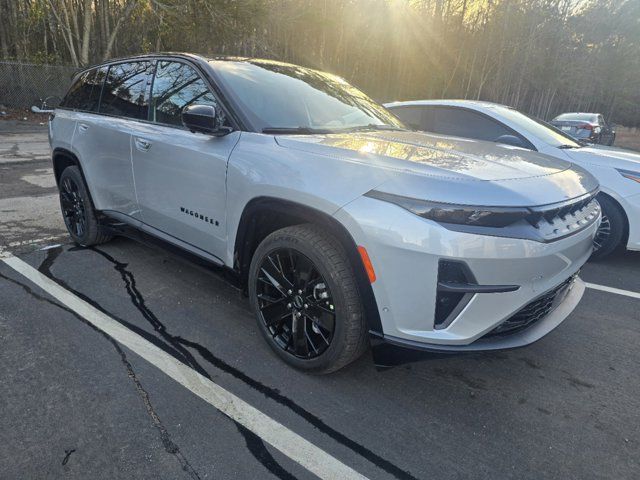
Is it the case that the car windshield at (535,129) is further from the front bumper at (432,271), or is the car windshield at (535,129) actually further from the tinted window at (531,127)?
the front bumper at (432,271)

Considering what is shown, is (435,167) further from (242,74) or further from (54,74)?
(54,74)

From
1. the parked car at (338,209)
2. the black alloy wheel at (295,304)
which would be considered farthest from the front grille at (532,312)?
the black alloy wheel at (295,304)

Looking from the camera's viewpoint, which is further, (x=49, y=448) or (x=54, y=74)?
(x=54, y=74)

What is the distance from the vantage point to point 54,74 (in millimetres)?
18125

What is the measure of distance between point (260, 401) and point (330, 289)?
2.34ft

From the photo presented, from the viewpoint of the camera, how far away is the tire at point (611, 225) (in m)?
4.50

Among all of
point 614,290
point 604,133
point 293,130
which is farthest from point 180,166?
point 604,133

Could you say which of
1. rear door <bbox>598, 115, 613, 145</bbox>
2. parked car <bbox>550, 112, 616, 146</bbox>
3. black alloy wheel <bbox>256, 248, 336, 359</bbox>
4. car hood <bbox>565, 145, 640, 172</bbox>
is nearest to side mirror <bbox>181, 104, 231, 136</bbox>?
black alloy wheel <bbox>256, 248, 336, 359</bbox>

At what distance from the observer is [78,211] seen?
14.3 ft

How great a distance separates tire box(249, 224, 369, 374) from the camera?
2.26 m

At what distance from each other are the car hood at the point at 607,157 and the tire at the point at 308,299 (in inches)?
142

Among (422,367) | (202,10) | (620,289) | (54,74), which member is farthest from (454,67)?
(422,367)

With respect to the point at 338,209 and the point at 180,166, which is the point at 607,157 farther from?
the point at 180,166

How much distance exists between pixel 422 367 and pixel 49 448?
2.01 m
